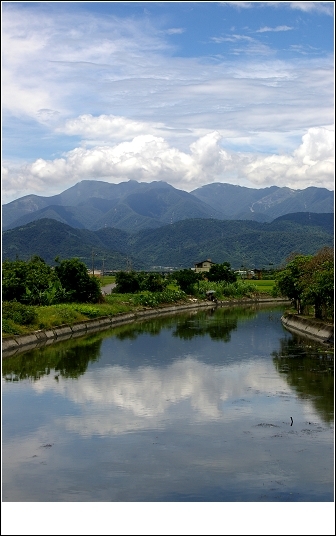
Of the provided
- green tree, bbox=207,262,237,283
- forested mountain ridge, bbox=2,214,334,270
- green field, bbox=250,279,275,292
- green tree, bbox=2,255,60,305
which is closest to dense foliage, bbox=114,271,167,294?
green tree, bbox=207,262,237,283

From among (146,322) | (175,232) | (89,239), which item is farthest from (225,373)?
(175,232)

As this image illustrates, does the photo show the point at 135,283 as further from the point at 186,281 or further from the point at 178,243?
the point at 178,243

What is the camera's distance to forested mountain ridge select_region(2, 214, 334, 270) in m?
94.8

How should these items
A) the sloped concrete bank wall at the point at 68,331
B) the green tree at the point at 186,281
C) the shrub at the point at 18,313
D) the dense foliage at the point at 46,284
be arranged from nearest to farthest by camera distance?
the sloped concrete bank wall at the point at 68,331 → the shrub at the point at 18,313 → the dense foliage at the point at 46,284 → the green tree at the point at 186,281

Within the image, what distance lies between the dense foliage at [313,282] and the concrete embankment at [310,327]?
1.91ft

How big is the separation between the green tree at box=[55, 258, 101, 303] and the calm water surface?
9734mm

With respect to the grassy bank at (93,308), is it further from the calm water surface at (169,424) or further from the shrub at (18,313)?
the calm water surface at (169,424)

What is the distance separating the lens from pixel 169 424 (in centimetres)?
1198

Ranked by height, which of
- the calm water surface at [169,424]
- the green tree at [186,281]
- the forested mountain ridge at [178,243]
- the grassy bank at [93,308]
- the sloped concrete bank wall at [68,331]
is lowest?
the calm water surface at [169,424]

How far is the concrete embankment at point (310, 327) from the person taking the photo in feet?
75.8

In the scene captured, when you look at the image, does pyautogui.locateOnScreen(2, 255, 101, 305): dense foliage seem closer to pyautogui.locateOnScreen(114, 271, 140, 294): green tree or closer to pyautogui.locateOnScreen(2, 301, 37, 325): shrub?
pyautogui.locateOnScreen(2, 301, 37, 325): shrub

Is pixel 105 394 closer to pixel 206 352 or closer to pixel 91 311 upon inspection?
pixel 206 352

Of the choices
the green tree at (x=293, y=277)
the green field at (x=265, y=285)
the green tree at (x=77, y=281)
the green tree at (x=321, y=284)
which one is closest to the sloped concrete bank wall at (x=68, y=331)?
the green tree at (x=77, y=281)

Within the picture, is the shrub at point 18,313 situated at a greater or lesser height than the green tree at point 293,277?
lesser
